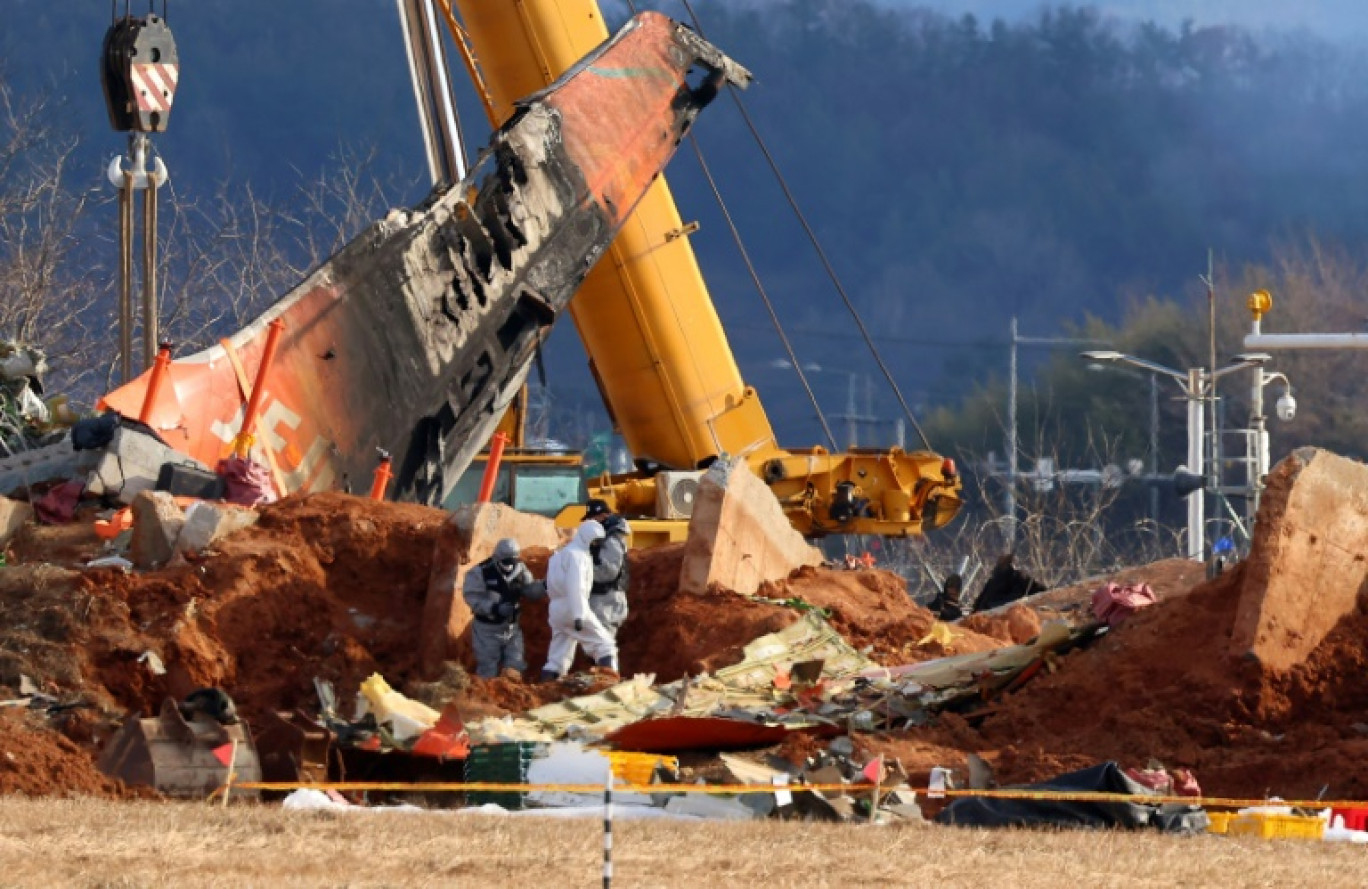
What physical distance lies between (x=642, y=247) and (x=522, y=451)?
299cm

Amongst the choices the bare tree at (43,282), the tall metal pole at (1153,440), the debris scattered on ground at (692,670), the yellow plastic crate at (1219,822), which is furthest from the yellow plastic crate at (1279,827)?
the tall metal pole at (1153,440)

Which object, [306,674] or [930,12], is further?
[930,12]

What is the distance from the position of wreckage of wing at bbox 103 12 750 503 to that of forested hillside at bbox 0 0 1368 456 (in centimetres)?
6175

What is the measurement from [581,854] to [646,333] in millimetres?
16027

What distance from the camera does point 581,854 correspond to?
14.1m

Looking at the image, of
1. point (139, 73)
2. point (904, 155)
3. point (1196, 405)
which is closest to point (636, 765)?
point (139, 73)

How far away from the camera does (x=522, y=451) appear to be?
31.3 metres

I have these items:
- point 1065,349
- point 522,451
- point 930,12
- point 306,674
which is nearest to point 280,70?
point 930,12

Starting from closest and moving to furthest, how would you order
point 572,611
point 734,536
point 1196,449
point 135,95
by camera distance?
point 572,611
point 734,536
point 135,95
point 1196,449

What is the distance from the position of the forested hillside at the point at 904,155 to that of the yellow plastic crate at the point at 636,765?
73.6m

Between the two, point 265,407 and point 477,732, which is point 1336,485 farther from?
point 265,407

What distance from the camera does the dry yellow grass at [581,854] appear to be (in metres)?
13.3

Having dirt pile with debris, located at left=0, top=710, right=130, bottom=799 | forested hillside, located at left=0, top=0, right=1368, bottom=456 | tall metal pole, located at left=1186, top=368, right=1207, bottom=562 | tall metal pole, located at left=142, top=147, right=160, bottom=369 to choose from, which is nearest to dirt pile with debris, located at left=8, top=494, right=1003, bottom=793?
dirt pile with debris, located at left=0, top=710, right=130, bottom=799

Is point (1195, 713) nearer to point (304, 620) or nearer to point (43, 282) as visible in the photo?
point (304, 620)
